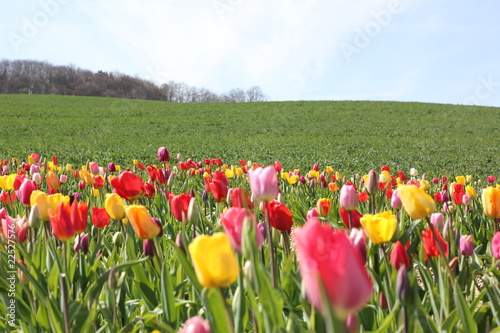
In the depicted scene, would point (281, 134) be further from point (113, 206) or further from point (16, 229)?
point (16, 229)

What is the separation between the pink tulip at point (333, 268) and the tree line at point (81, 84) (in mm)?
62597

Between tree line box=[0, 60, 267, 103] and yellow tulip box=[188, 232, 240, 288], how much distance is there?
2455 inches

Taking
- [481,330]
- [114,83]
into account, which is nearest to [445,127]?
[481,330]

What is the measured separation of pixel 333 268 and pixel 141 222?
1.02m

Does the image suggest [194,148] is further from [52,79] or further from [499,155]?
[52,79]

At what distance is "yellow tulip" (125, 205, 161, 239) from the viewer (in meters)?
1.40

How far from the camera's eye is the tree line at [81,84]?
186ft

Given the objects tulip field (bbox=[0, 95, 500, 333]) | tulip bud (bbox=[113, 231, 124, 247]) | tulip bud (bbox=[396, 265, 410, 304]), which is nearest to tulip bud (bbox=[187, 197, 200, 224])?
tulip field (bbox=[0, 95, 500, 333])

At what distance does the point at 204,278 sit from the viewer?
73 cm

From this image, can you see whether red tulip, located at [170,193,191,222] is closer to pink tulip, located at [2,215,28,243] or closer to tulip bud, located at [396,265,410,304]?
pink tulip, located at [2,215,28,243]

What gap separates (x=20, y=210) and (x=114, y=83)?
210ft

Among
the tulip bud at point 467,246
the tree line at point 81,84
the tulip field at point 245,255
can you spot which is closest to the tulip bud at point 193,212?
the tulip field at point 245,255

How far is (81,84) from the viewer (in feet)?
196

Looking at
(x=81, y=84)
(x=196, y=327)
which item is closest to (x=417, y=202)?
(x=196, y=327)
